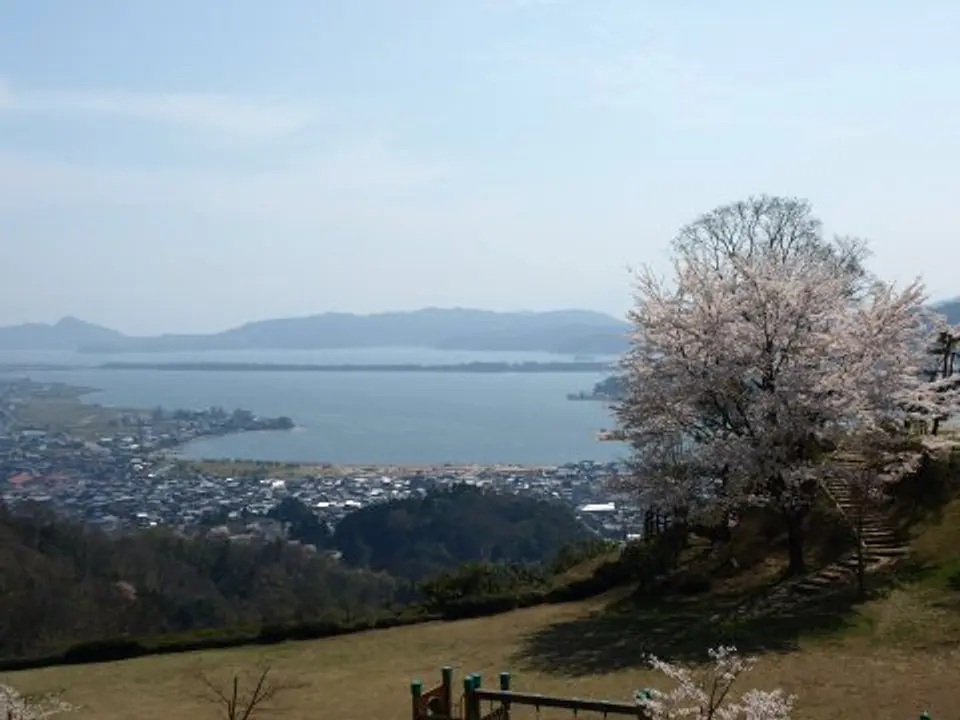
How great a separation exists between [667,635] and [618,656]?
4.40ft

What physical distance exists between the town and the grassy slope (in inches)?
1186

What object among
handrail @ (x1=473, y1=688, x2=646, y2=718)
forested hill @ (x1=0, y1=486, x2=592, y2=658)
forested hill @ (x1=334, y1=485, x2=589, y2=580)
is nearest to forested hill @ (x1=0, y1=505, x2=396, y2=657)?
forested hill @ (x1=0, y1=486, x2=592, y2=658)

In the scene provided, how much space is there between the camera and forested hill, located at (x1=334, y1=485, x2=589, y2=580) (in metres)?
51.3

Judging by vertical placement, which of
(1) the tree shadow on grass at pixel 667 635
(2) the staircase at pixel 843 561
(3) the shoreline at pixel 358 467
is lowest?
(3) the shoreline at pixel 358 467

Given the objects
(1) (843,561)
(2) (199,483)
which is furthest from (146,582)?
(2) (199,483)

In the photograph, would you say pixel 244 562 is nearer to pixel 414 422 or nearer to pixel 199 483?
pixel 199 483

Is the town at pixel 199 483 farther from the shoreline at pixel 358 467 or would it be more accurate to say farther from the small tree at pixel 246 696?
the small tree at pixel 246 696

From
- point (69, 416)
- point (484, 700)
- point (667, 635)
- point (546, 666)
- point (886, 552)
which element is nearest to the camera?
point (484, 700)

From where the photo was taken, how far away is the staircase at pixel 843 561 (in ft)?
54.8

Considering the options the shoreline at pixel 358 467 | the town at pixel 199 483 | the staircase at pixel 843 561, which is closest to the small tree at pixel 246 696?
the staircase at pixel 843 561

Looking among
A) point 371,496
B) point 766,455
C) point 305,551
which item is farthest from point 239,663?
point 371,496

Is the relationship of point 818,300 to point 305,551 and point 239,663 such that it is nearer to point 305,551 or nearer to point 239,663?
point 239,663

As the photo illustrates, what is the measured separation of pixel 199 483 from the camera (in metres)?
82.6

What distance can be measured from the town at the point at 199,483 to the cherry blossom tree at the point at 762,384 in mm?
28818
